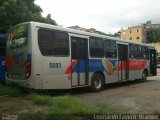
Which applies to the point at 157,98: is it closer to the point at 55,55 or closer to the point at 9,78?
the point at 55,55

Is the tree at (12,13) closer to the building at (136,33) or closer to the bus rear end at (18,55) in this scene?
the bus rear end at (18,55)

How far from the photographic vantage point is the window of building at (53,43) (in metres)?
10.7

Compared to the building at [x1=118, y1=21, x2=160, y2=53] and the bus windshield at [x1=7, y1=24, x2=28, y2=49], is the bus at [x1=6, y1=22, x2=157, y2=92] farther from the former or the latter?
the building at [x1=118, y1=21, x2=160, y2=53]

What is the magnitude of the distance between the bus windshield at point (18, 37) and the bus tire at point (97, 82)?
155 inches

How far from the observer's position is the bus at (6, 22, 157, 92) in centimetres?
1048

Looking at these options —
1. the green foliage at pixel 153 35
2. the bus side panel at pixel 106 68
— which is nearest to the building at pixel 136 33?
the green foliage at pixel 153 35

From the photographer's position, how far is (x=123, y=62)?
1606 cm

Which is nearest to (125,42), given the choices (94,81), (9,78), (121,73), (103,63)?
(121,73)

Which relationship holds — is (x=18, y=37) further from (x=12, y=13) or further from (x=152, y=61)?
(x=152, y=61)

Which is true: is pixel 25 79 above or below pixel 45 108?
above

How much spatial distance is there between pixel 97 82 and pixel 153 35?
72.1 m

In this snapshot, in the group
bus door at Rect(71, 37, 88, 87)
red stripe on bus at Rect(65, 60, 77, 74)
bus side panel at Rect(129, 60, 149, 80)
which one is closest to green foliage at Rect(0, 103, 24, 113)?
red stripe on bus at Rect(65, 60, 77, 74)

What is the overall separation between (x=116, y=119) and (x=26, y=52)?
16.2ft

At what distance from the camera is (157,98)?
1116 cm
